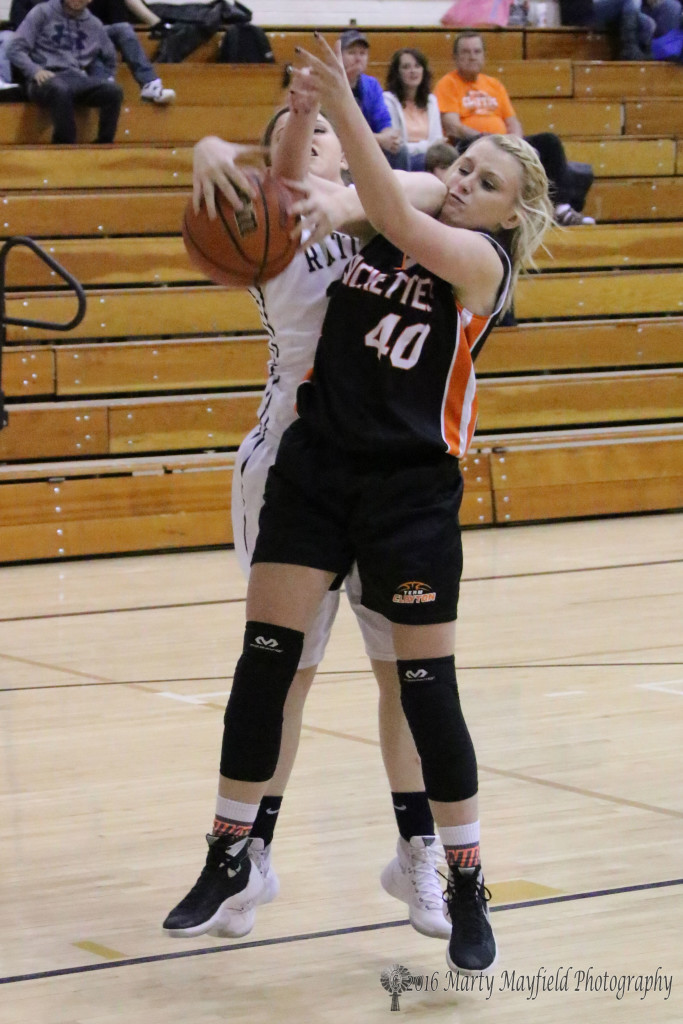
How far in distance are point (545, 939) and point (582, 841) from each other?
51 cm

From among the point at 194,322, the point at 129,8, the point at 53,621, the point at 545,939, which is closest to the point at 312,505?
the point at 545,939

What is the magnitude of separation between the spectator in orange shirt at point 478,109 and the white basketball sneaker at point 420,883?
6873 mm

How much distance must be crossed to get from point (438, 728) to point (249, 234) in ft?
2.61

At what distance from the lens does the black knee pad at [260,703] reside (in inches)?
90.6

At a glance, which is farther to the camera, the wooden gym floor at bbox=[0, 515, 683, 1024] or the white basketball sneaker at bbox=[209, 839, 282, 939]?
the white basketball sneaker at bbox=[209, 839, 282, 939]

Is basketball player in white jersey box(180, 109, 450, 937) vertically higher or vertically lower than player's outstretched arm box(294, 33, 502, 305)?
lower

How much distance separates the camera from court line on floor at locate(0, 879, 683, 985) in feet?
7.42

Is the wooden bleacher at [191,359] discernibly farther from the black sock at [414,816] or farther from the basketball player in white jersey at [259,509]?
the black sock at [414,816]

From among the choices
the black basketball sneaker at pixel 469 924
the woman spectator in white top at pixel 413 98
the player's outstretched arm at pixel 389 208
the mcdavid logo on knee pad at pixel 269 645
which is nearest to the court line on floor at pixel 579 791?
the black basketball sneaker at pixel 469 924

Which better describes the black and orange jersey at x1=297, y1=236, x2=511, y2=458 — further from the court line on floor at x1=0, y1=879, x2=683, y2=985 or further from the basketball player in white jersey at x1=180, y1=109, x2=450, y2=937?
the court line on floor at x1=0, y1=879, x2=683, y2=985

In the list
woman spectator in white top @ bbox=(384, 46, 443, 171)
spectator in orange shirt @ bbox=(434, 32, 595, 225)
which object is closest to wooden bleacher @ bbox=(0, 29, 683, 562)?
spectator in orange shirt @ bbox=(434, 32, 595, 225)

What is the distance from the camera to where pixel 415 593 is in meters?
2.26

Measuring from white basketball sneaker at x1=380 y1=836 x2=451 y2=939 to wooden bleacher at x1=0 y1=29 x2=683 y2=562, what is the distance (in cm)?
435

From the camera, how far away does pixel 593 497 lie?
770 cm
